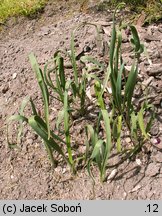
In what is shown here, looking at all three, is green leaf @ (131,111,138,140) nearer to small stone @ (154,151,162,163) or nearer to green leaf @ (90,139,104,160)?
small stone @ (154,151,162,163)

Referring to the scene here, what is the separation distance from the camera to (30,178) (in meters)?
2.56

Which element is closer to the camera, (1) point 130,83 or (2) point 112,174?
(1) point 130,83

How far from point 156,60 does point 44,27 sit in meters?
1.04

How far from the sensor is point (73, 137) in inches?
105

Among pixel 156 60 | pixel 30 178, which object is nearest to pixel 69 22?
pixel 156 60

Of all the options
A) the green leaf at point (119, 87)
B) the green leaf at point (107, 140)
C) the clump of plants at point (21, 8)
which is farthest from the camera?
the clump of plants at point (21, 8)

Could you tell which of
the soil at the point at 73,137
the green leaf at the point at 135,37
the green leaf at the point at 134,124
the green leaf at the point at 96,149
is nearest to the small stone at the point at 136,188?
the soil at the point at 73,137

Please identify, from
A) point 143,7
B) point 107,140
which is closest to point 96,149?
point 107,140

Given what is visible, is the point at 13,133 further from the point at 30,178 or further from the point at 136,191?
the point at 136,191

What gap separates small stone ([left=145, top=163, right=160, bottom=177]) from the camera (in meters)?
2.44

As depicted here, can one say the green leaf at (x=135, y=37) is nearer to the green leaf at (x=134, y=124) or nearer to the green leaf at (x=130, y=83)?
the green leaf at (x=130, y=83)

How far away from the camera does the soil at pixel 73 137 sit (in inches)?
96.4

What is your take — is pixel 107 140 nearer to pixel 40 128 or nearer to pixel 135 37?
pixel 40 128

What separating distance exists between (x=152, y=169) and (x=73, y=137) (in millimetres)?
500
